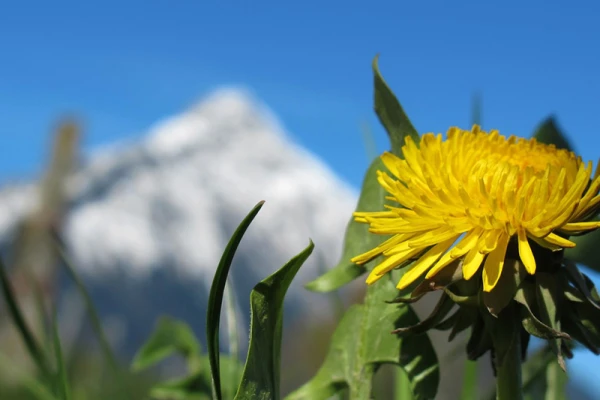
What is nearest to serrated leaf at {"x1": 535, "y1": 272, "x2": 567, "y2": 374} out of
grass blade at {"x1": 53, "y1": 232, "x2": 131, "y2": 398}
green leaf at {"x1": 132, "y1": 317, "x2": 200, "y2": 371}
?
grass blade at {"x1": 53, "y1": 232, "x2": 131, "y2": 398}

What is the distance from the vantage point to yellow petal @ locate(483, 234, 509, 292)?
1.64ft

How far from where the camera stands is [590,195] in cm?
52

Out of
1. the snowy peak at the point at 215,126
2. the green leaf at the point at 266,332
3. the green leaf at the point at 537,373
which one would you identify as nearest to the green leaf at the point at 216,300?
the green leaf at the point at 266,332

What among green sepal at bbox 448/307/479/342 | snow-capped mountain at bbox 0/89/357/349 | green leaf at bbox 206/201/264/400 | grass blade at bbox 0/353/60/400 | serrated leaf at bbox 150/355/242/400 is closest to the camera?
green leaf at bbox 206/201/264/400

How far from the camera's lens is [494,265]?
513 mm

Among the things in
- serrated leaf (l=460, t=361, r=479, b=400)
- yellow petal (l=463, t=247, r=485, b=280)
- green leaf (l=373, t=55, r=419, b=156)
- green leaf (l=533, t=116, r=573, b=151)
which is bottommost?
serrated leaf (l=460, t=361, r=479, b=400)

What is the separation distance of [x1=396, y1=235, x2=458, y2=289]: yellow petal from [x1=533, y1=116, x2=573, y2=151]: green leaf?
1.21 ft

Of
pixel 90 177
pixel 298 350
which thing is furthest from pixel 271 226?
pixel 298 350

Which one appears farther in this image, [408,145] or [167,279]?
[167,279]

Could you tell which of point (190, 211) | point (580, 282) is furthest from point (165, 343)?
point (190, 211)

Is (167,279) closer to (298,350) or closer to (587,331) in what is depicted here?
(298,350)

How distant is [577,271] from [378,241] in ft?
0.64

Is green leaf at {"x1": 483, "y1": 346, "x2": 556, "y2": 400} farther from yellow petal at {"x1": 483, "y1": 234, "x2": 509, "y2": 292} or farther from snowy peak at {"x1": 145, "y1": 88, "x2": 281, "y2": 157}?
snowy peak at {"x1": 145, "y1": 88, "x2": 281, "y2": 157}

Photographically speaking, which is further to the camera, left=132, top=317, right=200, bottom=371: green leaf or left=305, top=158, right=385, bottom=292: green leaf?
left=132, top=317, right=200, bottom=371: green leaf
